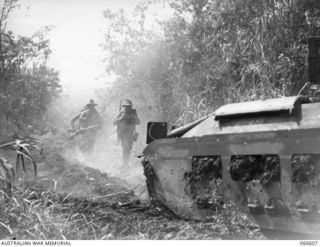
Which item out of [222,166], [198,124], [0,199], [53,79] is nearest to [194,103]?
[53,79]

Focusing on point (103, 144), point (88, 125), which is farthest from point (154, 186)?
point (103, 144)

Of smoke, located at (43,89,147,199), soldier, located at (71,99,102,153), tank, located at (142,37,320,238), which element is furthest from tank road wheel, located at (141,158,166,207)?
soldier, located at (71,99,102,153)

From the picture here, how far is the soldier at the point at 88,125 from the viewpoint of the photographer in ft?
47.6

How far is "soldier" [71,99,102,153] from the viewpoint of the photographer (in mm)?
14503

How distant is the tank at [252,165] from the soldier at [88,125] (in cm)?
857

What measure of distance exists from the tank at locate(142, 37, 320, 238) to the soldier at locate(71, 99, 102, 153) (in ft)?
28.1

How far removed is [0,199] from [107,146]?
1172 centimetres

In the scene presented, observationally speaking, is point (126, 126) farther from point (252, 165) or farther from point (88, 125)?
point (252, 165)

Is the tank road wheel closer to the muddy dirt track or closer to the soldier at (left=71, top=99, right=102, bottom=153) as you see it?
the muddy dirt track

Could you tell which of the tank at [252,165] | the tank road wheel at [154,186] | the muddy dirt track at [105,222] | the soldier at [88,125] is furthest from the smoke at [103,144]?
the tank at [252,165]

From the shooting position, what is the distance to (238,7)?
1173 cm

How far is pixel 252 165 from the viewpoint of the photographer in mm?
4988

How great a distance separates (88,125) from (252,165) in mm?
10212

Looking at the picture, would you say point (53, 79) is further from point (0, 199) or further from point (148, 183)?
point (0, 199)
